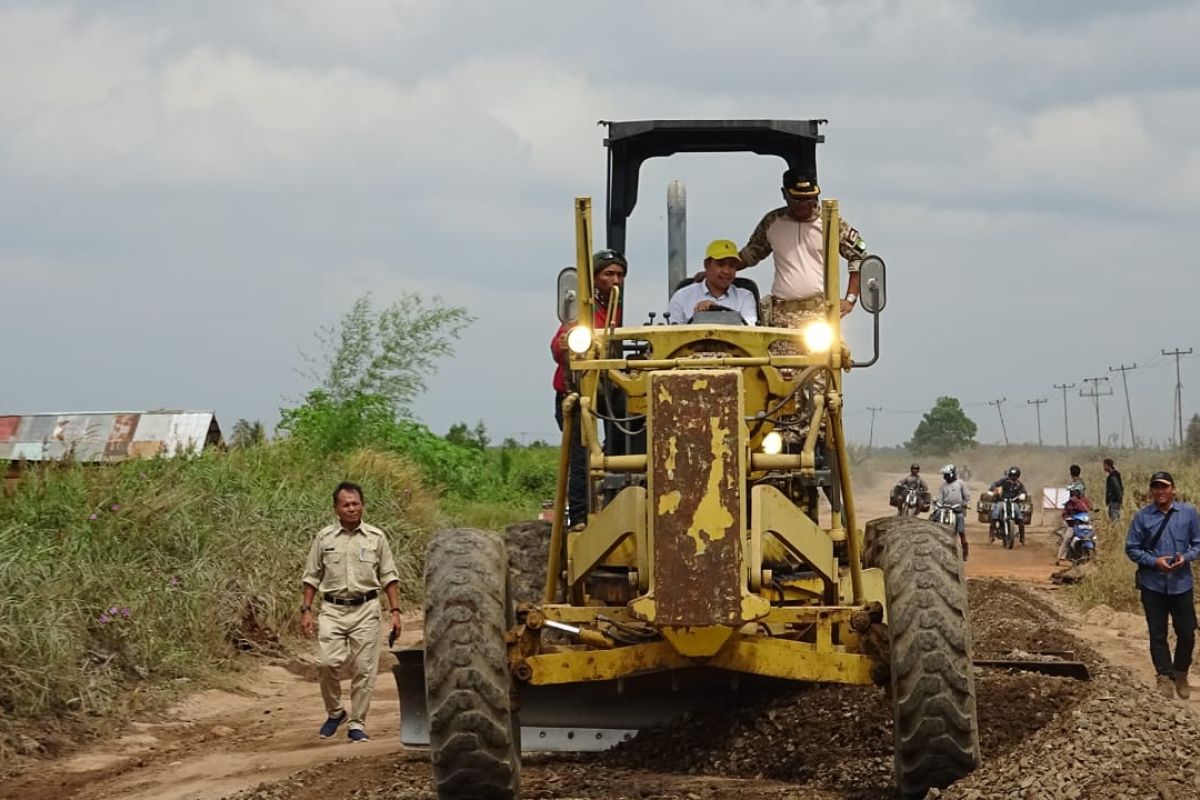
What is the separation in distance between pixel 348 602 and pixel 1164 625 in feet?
19.7

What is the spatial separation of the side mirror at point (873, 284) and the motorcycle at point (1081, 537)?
19825 millimetres

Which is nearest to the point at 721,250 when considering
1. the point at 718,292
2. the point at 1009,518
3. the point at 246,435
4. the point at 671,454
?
the point at 718,292

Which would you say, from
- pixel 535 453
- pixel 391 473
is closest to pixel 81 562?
pixel 391 473

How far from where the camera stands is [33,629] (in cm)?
1123

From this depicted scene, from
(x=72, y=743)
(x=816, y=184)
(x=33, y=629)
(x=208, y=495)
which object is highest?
(x=816, y=184)

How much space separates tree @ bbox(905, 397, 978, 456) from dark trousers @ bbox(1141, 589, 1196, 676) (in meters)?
77.3

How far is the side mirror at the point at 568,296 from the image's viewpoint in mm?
7992

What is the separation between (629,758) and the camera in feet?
28.6

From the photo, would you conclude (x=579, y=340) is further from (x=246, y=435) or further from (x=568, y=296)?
(x=246, y=435)

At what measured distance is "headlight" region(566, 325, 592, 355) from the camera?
771cm

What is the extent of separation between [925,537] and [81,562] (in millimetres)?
7570

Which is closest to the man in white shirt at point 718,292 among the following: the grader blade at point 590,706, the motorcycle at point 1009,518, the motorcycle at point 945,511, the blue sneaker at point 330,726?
the grader blade at point 590,706

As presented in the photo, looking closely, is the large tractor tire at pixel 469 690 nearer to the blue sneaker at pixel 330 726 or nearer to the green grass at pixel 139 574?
the blue sneaker at pixel 330 726

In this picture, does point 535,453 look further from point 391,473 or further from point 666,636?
point 666,636
